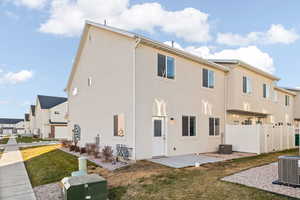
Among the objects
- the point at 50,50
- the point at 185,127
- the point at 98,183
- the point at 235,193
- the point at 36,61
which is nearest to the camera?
the point at 98,183

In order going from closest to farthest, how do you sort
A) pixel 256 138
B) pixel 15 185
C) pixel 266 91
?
pixel 15 185
pixel 256 138
pixel 266 91

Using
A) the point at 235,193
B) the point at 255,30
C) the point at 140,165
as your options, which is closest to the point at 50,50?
the point at 140,165

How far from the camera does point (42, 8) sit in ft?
49.4

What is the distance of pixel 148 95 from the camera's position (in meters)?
10.7

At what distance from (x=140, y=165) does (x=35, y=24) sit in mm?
15876

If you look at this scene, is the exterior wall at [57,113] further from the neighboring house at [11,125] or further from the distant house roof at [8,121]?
the distant house roof at [8,121]

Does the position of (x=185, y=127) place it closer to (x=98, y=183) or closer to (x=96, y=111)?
(x=96, y=111)

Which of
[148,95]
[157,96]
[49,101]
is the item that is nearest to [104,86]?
[148,95]

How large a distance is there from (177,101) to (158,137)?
94.8 inches

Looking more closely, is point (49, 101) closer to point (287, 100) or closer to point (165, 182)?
point (287, 100)

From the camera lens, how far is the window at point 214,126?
14.1m

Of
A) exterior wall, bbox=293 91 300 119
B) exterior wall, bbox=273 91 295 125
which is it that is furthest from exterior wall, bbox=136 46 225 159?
exterior wall, bbox=293 91 300 119

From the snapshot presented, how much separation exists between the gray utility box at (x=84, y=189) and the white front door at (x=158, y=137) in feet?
19.6

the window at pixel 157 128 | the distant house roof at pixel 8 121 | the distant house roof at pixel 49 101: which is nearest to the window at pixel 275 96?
the window at pixel 157 128
